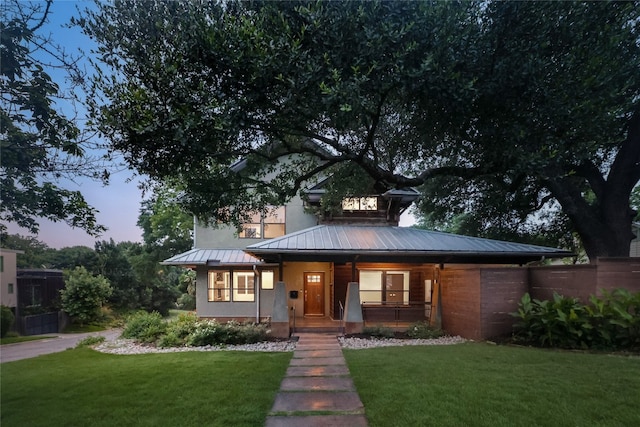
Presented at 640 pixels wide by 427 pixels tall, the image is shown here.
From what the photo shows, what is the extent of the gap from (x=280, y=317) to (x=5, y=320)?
838 cm

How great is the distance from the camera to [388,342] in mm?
11203

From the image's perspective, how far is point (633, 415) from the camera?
441 centimetres

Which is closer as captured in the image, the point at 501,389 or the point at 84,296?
the point at 501,389

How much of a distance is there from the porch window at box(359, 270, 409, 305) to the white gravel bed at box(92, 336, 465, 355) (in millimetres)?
4177

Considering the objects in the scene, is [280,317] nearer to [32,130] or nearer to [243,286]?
[243,286]

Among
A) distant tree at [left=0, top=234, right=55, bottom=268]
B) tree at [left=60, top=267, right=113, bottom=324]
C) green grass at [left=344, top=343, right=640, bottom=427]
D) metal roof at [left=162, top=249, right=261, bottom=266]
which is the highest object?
distant tree at [left=0, top=234, right=55, bottom=268]

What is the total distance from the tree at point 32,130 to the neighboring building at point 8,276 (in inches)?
12.8

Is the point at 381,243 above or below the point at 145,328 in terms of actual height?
above

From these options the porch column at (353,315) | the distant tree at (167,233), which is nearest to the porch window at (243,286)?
the porch column at (353,315)

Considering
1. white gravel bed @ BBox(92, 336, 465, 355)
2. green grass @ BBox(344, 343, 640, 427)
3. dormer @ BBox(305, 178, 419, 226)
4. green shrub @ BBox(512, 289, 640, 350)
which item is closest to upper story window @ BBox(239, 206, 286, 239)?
dormer @ BBox(305, 178, 419, 226)

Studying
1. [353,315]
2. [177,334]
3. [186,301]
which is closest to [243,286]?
[177,334]

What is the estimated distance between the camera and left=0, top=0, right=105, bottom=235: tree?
14.3 ft

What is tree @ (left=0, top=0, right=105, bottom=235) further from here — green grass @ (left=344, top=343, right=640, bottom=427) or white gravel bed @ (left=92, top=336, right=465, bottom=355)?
white gravel bed @ (left=92, top=336, right=465, bottom=355)

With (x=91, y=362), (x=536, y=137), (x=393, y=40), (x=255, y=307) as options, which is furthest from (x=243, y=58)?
(x=255, y=307)
